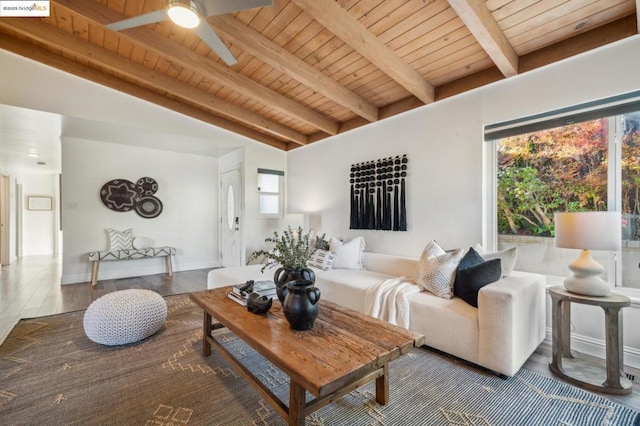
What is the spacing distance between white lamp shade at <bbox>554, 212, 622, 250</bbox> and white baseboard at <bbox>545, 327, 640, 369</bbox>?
0.95 metres

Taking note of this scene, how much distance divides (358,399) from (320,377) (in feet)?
2.62

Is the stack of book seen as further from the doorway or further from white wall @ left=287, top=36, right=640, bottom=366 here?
the doorway

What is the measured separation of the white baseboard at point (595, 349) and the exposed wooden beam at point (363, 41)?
269 cm

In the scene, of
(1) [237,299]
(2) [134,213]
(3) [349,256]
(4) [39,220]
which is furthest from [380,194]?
(4) [39,220]

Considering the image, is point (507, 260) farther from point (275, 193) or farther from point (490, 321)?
point (275, 193)

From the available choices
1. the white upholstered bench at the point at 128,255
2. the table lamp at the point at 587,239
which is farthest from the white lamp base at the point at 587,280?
the white upholstered bench at the point at 128,255

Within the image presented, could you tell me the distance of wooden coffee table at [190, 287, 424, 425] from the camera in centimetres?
117

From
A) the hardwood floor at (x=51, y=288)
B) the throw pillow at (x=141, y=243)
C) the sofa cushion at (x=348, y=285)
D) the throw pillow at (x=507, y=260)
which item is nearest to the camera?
the throw pillow at (x=507, y=260)

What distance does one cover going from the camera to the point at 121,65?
11.3 ft

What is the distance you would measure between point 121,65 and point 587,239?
4869 millimetres

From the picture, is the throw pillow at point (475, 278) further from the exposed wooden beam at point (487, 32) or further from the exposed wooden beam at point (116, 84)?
the exposed wooden beam at point (116, 84)

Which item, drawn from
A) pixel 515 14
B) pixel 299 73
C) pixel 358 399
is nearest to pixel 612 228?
pixel 515 14

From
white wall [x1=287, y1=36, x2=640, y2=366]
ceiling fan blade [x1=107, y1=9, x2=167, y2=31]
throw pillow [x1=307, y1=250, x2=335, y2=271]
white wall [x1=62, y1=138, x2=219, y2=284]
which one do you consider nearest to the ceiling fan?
ceiling fan blade [x1=107, y1=9, x2=167, y2=31]

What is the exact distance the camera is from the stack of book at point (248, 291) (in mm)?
2062
